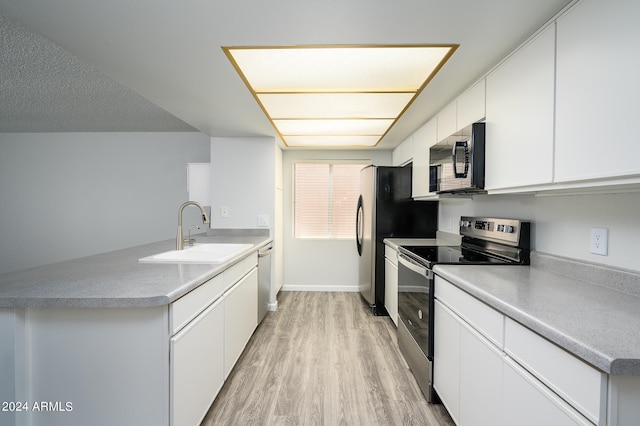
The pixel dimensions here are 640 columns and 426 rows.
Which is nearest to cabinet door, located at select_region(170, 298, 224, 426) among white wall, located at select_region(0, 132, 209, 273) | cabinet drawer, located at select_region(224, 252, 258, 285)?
cabinet drawer, located at select_region(224, 252, 258, 285)

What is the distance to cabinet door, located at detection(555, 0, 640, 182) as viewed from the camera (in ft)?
3.16

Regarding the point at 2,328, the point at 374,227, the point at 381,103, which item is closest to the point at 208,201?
the point at 374,227

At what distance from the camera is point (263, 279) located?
3.22 metres

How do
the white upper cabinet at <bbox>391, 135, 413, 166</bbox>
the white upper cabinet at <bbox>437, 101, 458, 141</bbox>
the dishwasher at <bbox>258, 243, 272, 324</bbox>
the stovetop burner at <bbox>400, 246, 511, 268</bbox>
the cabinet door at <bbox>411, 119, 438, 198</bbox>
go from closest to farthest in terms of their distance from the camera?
the stovetop burner at <bbox>400, 246, 511, 268</bbox>
the white upper cabinet at <bbox>437, 101, 458, 141</bbox>
the cabinet door at <bbox>411, 119, 438, 198</bbox>
the dishwasher at <bbox>258, 243, 272, 324</bbox>
the white upper cabinet at <bbox>391, 135, 413, 166</bbox>

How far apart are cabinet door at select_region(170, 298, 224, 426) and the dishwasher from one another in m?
1.10

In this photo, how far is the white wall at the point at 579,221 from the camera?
126cm

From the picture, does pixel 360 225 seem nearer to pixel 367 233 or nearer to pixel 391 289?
pixel 367 233

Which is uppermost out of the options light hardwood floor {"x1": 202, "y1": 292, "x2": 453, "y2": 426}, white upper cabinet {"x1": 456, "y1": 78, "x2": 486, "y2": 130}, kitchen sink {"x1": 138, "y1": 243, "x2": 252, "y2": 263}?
white upper cabinet {"x1": 456, "y1": 78, "x2": 486, "y2": 130}

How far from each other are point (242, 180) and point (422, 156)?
2.07 m

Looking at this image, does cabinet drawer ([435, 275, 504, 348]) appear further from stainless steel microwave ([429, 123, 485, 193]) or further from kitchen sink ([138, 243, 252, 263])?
kitchen sink ([138, 243, 252, 263])

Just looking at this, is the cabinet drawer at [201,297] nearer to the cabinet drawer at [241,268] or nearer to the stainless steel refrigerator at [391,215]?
the cabinet drawer at [241,268]

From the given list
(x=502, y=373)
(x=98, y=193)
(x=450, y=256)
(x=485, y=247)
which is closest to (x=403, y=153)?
(x=485, y=247)

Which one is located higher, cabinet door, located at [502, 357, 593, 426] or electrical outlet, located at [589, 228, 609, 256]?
electrical outlet, located at [589, 228, 609, 256]

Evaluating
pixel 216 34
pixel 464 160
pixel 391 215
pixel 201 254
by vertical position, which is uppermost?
pixel 216 34
